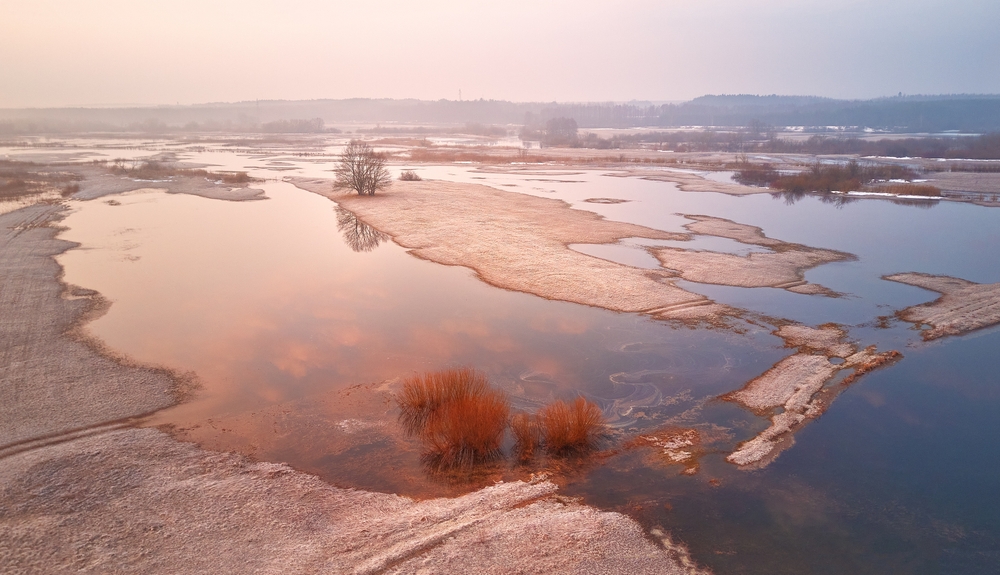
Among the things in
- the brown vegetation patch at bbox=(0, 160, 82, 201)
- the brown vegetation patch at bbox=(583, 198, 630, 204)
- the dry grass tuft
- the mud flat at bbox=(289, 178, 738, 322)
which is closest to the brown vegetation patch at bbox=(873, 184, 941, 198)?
the brown vegetation patch at bbox=(583, 198, 630, 204)

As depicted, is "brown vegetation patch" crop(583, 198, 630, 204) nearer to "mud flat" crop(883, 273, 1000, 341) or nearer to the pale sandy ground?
"mud flat" crop(883, 273, 1000, 341)

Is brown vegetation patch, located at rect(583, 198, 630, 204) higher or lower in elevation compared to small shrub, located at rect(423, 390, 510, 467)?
higher

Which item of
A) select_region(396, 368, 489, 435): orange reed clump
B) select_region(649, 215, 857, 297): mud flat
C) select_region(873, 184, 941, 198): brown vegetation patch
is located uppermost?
select_region(873, 184, 941, 198): brown vegetation patch

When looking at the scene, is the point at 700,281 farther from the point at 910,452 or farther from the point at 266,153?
the point at 266,153

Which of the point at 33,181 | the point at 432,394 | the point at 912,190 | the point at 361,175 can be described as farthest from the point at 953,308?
the point at 33,181

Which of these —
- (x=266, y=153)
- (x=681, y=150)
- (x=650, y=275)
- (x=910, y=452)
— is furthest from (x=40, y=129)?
(x=910, y=452)

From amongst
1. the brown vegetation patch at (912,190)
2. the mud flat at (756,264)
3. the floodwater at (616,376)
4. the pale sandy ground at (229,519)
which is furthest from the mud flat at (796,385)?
the brown vegetation patch at (912,190)
